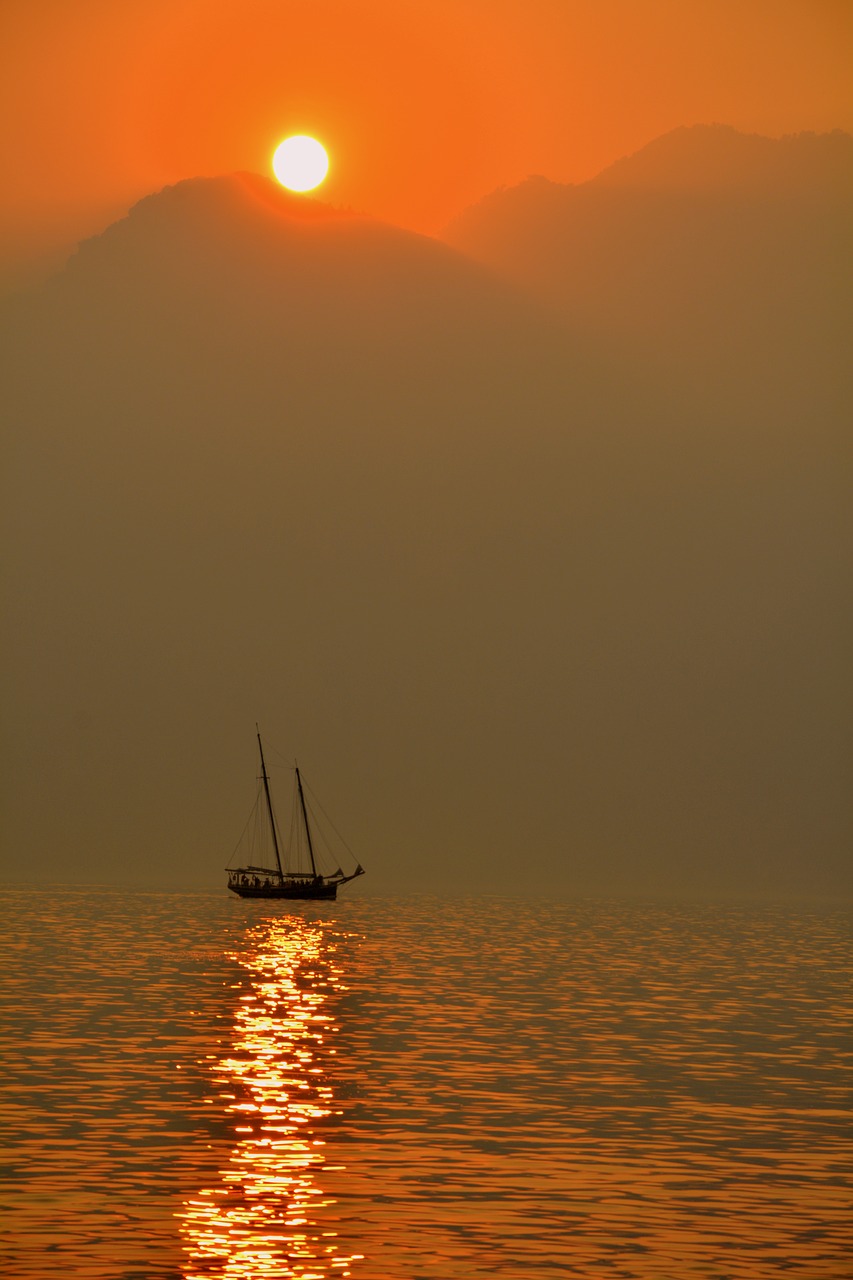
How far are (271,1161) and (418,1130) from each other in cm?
582

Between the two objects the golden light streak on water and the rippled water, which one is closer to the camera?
the golden light streak on water

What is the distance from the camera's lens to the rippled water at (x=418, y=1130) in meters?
30.7

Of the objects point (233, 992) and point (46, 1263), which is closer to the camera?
point (46, 1263)

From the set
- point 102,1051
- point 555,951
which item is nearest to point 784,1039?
point 102,1051

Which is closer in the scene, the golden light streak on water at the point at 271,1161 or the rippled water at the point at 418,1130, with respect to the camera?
→ the golden light streak on water at the point at 271,1161

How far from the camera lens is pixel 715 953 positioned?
138625mm

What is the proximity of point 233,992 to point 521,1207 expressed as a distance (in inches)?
2096

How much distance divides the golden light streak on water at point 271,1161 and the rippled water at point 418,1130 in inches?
3.6

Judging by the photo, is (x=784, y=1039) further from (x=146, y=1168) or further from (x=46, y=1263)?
(x=46, y=1263)

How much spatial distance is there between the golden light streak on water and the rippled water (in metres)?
0.09

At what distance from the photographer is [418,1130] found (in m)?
43.4

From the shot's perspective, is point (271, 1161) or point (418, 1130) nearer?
point (271, 1161)

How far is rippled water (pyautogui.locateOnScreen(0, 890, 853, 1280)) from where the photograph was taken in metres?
30.7

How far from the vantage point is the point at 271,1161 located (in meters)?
38.4
